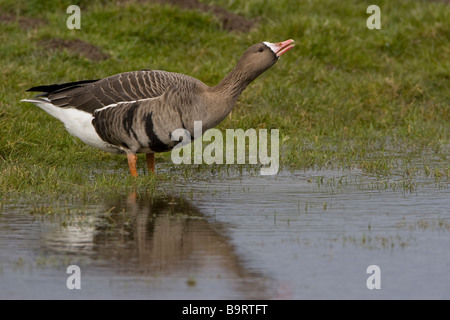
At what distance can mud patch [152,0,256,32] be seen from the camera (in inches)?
644

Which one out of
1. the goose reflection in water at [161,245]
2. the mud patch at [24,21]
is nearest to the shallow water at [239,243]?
the goose reflection in water at [161,245]

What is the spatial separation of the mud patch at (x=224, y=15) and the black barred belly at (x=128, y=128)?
23.6 ft

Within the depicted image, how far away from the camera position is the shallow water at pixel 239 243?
5.66m

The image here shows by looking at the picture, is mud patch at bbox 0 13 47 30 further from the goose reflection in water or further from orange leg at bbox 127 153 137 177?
the goose reflection in water

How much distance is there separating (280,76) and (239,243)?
307 inches

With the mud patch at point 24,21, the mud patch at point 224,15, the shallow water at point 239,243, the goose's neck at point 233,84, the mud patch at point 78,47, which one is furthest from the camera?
the mud patch at point 224,15

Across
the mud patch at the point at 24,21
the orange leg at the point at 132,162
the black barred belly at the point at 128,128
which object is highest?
the mud patch at the point at 24,21

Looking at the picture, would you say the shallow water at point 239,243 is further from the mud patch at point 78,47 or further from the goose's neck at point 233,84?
the mud patch at point 78,47

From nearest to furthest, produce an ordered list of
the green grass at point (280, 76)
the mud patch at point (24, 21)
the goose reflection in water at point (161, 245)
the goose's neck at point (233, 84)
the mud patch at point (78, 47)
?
the goose reflection in water at point (161, 245) < the goose's neck at point (233, 84) < the green grass at point (280, 76) < the mud patch at point (78, 47) < the mud patch at point (24, 21)

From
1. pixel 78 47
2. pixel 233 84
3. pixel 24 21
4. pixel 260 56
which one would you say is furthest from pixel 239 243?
pixel 24 21

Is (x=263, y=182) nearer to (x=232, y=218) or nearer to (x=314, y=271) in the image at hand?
(x=232, y=218)

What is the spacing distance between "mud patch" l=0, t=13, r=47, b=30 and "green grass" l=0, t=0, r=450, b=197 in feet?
0.67

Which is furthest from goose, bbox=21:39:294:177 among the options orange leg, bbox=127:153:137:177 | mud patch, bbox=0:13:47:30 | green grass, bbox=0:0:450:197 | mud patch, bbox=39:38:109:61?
mud patch, bbox=0:13:47:30

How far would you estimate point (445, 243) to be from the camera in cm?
678
